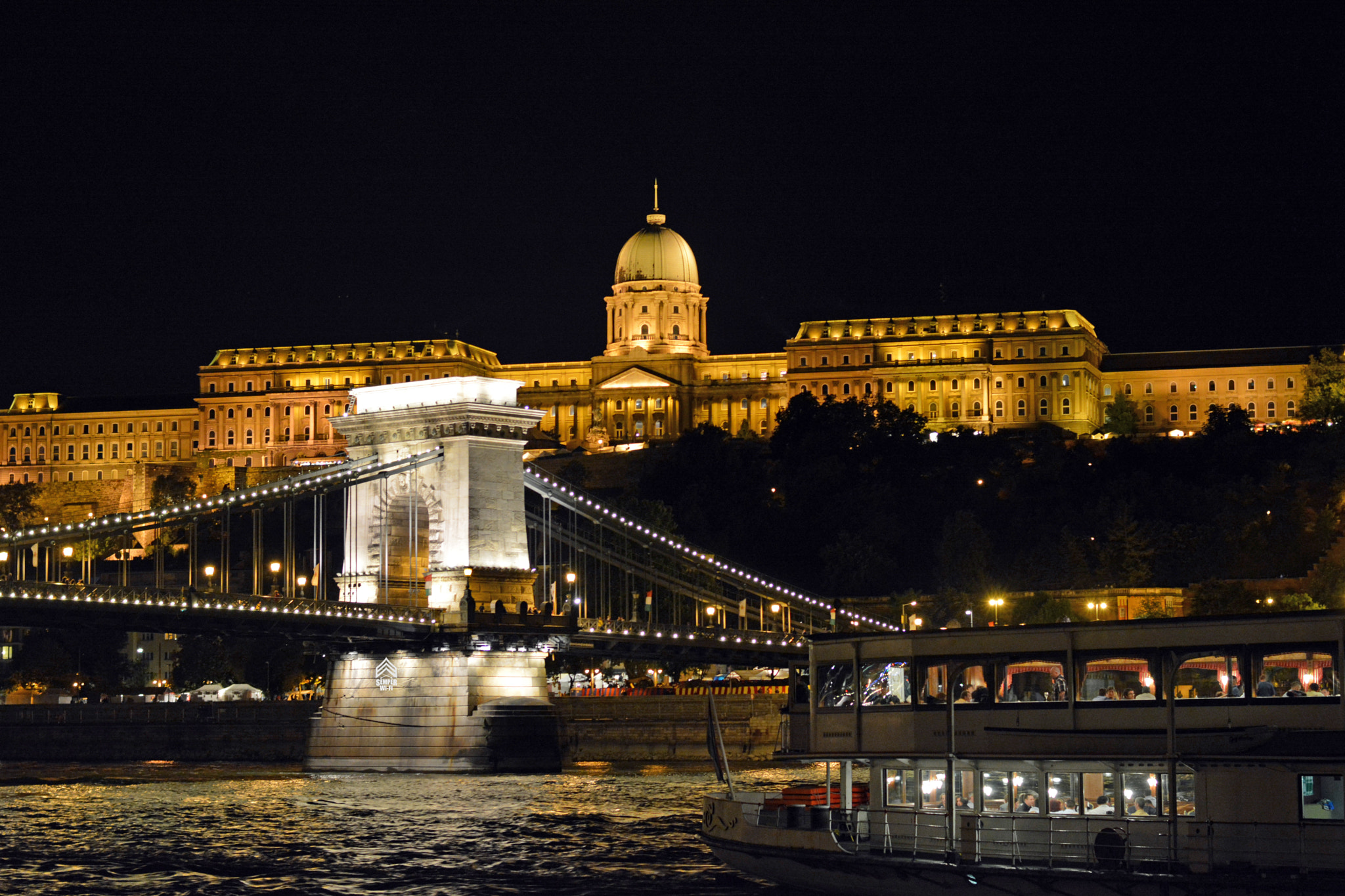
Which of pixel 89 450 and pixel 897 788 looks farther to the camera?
pixel 89 450

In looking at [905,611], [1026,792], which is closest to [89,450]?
[905,611]

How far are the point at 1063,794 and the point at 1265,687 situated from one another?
11.4ft

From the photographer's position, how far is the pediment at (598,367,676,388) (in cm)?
17300

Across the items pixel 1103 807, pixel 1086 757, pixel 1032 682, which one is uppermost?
pixel 1032 682

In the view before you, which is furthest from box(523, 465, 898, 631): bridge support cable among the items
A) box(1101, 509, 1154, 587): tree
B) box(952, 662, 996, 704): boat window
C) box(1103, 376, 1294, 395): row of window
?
box(1103, 376, 1294, 395): row of window

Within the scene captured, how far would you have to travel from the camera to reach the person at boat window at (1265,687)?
2686 cm

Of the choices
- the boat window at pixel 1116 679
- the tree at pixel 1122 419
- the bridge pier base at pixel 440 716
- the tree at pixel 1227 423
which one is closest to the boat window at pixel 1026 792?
the boat window at pixel 1116 679

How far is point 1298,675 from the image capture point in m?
26.6

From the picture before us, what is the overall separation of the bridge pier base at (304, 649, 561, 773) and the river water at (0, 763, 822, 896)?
39.4 inches

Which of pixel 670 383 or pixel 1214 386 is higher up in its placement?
pixel 670 383

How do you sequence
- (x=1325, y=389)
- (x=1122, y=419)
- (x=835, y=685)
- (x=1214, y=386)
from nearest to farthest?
(x=835, y=685)
(x=1325, y=389)
(x=1122, y=419)
(x=1214, y=386)

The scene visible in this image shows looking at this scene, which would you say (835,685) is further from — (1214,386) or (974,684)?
(1214,386)

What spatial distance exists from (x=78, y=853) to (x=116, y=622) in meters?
11.1

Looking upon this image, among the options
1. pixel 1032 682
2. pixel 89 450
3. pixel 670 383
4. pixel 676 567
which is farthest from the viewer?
pixel 89 450
